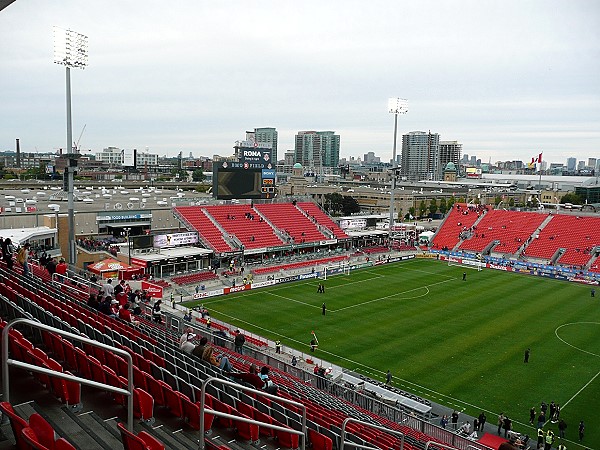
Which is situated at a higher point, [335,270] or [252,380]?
[252,380]

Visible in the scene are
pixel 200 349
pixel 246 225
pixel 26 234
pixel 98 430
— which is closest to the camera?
pixel 98 430

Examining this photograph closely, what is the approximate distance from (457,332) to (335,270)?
18943mm

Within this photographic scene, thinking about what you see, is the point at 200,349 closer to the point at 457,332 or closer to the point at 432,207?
the point at 457,332

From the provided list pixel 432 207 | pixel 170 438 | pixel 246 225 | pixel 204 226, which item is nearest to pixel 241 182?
pixel 246 225

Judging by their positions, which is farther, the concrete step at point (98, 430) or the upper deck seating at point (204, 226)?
the upper deck seating at point (204, 226)

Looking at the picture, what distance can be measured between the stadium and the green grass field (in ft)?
0.46

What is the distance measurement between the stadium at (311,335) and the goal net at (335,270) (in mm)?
207

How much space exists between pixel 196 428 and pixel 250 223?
48885 millimetres

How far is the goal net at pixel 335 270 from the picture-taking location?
48.2 metres

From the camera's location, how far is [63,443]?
5.04m

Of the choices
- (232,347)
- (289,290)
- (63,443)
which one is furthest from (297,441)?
(289,290)

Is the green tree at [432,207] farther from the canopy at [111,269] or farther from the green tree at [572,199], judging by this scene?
the canopy at [111,269]

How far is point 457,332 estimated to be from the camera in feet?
104

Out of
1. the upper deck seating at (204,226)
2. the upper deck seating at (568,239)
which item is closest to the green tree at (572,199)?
the upper deck seating at (568,239)
